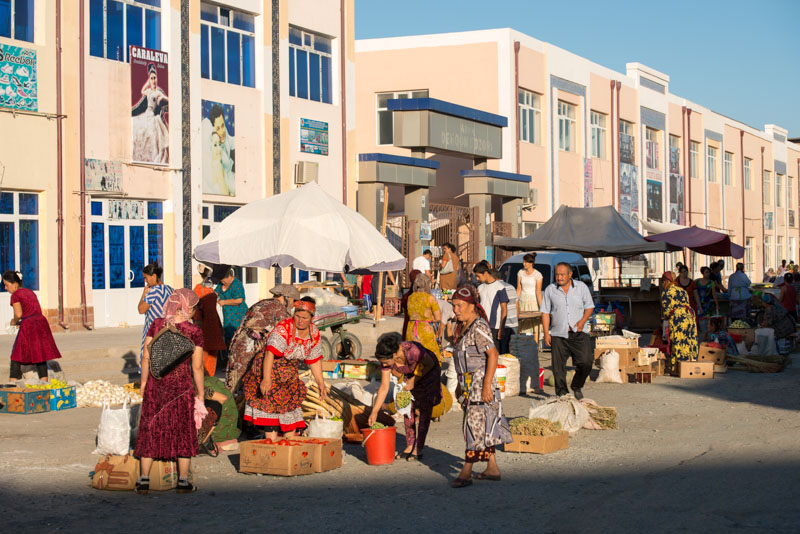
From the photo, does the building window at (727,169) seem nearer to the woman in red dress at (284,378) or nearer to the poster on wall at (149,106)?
the poster on wall at (149,106)

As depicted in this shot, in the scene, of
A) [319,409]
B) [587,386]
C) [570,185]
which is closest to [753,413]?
[587,386]

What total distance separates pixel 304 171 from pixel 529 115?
47.0 ft

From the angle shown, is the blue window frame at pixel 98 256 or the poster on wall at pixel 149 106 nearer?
the blue window frame at pixel 98 256

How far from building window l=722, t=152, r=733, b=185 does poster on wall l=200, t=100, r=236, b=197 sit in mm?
40663

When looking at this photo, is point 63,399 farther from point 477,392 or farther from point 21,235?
point 21,235

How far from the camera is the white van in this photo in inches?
940

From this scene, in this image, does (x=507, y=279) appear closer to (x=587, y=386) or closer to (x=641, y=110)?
(x=587, y=386)

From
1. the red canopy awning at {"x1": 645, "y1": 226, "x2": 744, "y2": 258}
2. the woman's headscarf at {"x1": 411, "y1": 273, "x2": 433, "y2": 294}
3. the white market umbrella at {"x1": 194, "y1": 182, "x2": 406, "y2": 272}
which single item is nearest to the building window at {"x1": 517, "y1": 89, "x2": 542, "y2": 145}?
the red canopy awning at {"x1": 645, "y1": 226, "x2": 744, "y2": 258}

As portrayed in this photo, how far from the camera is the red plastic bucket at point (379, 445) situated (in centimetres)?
905

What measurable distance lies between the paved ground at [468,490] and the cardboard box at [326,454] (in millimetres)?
81

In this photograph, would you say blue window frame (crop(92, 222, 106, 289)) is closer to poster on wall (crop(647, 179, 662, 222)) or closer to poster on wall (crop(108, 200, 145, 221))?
poster on wall (crop(108, 200, 145, 221))

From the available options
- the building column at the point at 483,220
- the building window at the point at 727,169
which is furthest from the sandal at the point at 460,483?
the building window at the point at 727,169

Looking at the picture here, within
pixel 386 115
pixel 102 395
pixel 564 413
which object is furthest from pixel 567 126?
pixel 564 413

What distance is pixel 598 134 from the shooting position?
44625mm
